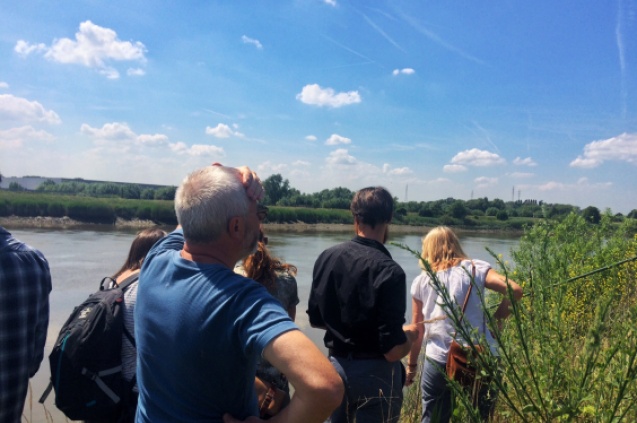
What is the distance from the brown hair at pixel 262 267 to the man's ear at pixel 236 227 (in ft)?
4.01

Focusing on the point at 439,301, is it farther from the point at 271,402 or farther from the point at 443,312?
the point at 271,402

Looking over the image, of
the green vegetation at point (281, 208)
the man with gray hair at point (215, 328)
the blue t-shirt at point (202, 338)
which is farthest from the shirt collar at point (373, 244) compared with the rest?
the green vegetation at point (281, 208)

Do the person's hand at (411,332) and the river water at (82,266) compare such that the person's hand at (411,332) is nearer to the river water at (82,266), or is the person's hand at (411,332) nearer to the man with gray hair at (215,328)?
the man with gray hair at (215,328)

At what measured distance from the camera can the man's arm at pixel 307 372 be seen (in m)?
1.12

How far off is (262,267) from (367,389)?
0.87 meters

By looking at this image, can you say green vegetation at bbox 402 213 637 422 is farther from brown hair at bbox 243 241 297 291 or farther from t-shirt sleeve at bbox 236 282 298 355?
brown hair at bbox 243 241 297 291

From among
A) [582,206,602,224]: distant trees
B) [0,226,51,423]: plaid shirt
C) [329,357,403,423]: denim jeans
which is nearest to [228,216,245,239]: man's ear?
[0,226,51,423]: plaid shirt

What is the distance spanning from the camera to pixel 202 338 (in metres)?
1.27

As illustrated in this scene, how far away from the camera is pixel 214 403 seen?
1.32 m

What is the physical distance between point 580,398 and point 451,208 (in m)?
55.4

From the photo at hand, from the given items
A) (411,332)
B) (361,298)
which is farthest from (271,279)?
(411,332)

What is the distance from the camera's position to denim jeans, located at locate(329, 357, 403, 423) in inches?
96.0

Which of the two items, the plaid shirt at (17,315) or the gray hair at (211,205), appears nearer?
the gray hair at (211,205)

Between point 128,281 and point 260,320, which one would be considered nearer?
point 260,320
